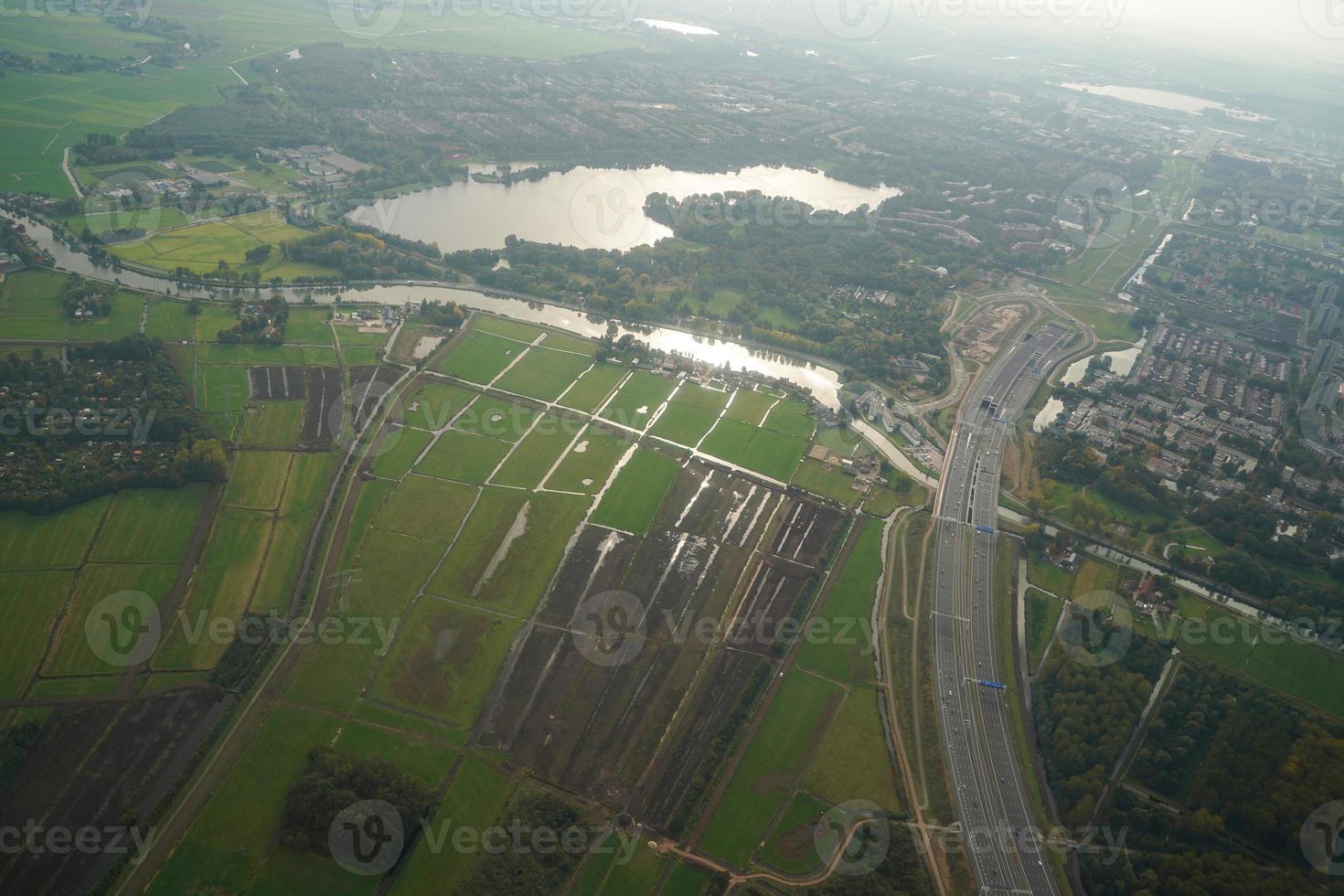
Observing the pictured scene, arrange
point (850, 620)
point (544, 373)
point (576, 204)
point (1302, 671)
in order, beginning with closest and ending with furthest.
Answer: point (1302, 671)
point (850, 620)
point (544, 373)
point (576, 204)

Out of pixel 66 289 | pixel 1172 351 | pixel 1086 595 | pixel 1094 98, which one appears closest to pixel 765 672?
pixel 1086 595

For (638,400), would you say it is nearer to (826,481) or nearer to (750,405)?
(750,405)

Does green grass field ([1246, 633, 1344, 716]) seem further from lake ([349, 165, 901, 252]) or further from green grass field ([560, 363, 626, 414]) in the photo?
lake ([349, 165, 901, 252])

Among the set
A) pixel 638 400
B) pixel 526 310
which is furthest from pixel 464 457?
pixel 526 310

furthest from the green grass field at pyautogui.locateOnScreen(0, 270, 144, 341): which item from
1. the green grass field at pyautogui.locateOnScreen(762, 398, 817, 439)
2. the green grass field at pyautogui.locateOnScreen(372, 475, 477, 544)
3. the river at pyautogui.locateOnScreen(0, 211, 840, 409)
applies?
the green grass field at pyautogui.locateOnScreen(762, 398, 817, 439)

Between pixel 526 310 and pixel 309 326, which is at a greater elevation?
pixel 526 310

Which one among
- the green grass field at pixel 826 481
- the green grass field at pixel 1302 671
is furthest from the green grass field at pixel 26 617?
the green grass field at pixel 1302 671

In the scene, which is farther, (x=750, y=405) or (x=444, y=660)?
(x=750, y=405)
